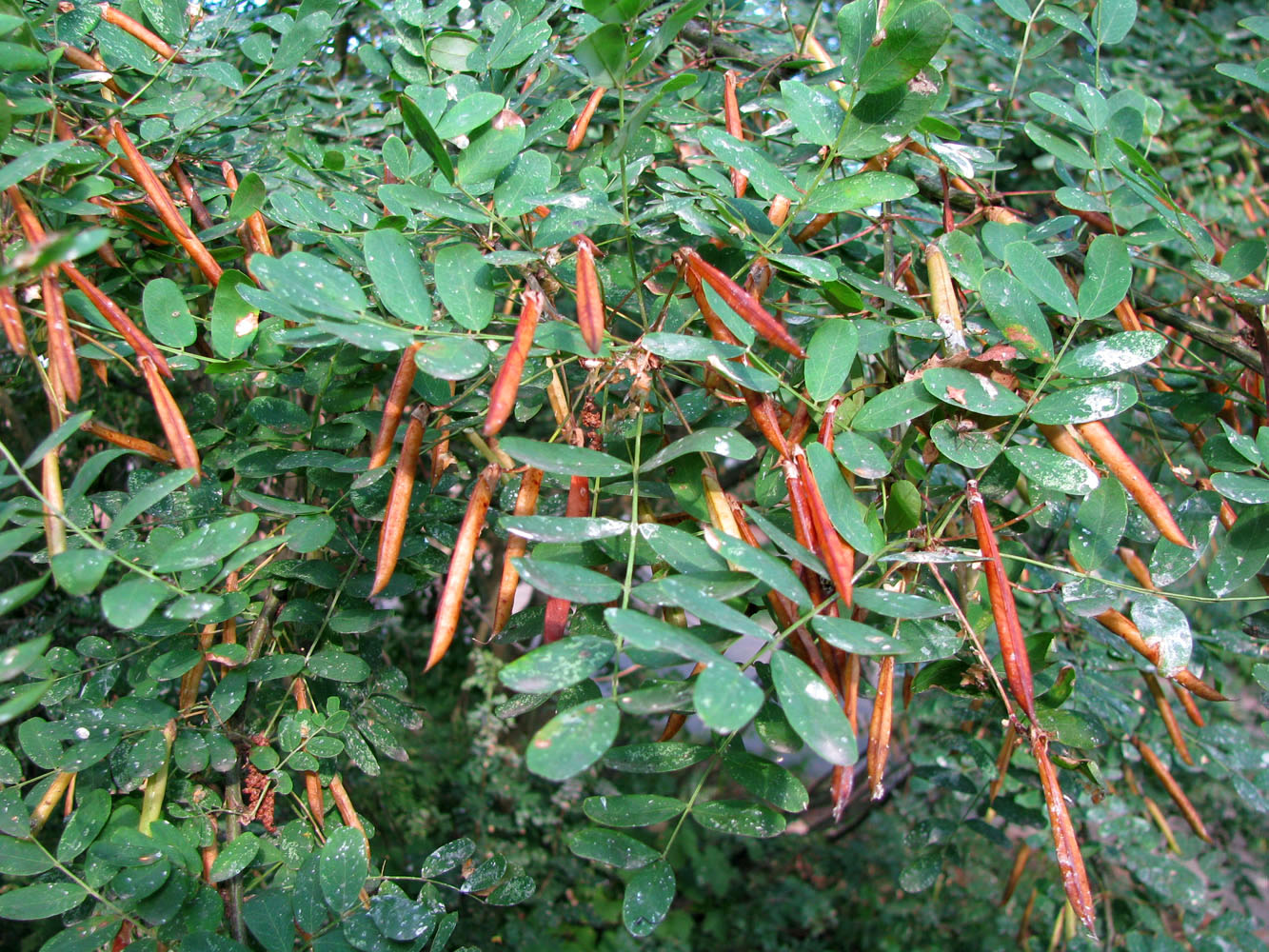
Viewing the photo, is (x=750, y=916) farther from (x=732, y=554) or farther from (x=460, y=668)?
(x=732, y=554)

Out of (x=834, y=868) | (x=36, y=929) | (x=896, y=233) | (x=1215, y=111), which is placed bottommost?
(x=834, y=868)

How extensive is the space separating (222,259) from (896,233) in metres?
0.82

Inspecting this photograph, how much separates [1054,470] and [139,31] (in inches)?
42.0

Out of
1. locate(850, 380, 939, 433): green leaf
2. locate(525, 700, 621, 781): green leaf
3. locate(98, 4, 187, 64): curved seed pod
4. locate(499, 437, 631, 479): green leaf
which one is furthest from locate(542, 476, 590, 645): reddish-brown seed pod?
locate(98, 4, 187, 64): curved seed pod

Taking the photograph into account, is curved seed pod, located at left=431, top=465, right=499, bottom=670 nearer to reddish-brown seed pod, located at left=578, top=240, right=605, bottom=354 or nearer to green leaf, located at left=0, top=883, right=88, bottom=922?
reddish-brown seed pod, located at left=578, top=240, right=605, bottom=354

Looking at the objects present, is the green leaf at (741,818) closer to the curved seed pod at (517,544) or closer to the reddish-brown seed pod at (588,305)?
the curved seed pod at (517,544)

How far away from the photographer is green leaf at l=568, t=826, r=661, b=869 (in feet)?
2.45

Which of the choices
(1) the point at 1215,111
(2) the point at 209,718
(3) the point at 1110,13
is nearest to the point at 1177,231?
(3) the point at 1110,13

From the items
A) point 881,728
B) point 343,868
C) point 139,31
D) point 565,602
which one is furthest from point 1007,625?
point 139,31

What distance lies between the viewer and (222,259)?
0.94 meters

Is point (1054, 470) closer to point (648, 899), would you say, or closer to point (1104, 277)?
point (1104, 277)

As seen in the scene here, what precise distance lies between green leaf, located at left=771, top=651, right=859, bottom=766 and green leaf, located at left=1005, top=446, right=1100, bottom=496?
0.27 m

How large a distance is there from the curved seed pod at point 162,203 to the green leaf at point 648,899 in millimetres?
675

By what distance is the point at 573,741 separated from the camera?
1.66 feet
